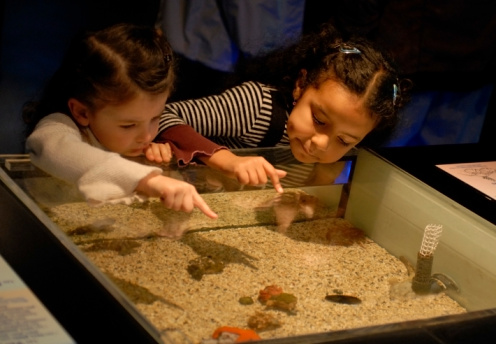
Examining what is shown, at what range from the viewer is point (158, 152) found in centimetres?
132

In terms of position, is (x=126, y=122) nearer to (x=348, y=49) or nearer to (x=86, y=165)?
(x=86, y=165)

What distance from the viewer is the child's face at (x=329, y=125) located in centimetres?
149

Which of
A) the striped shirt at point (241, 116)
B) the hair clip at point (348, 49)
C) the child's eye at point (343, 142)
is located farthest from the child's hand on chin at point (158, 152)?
the hair clip at point (348, 49)

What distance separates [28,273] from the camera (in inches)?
44.2

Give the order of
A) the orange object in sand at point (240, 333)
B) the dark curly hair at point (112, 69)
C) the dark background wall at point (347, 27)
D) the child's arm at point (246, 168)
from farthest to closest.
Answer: the dark background wall at point (347, 27) < the child's arm at point (246, 168) < the dark curly hair at point (112, 69) < the orange object in sand at point (240, 333)

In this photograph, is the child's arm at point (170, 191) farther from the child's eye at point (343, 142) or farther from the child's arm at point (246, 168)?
the child's eye at point (343, 142)

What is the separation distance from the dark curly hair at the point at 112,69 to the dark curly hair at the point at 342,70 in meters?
0.43

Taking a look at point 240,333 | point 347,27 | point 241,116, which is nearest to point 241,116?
point 241,116

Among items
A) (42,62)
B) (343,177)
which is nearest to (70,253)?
(343,177)

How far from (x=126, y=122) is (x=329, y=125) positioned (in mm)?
457

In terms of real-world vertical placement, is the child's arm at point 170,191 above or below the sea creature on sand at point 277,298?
above

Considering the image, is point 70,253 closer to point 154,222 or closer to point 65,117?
point 154,222

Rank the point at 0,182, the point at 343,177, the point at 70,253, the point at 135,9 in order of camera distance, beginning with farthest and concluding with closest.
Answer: the point at 135,9
the point at 343,177
the point at 0,182
the point at 70,253

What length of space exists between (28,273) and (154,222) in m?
0.22
